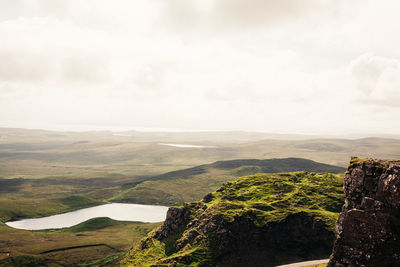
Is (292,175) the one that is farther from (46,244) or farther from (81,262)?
(46,244)

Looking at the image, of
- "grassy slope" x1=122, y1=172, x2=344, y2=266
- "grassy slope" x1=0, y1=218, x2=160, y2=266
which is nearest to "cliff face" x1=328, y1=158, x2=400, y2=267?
"grassy slope" x1=122, y1=172, x2=344, y2=266

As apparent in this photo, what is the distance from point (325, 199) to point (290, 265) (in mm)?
44512

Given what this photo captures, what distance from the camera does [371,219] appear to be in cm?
4584

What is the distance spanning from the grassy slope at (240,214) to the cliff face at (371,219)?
51.6m

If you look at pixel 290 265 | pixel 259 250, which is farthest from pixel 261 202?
pixel 290 265

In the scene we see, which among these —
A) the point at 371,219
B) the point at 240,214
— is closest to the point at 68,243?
the point at 240,214

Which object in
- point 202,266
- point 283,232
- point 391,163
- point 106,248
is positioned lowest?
point 106,248

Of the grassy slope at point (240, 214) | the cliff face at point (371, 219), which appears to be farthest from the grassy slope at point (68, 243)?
the cliff face at point (371, 219)

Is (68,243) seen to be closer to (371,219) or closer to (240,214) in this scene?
(240,214)

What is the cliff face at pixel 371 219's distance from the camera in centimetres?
4400

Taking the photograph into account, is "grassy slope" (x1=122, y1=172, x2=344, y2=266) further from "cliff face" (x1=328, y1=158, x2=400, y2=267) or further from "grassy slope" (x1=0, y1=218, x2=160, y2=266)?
"cliff face" (x1=328, y1=158, x2=400, y2=267)

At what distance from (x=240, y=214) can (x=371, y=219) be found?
202 ft

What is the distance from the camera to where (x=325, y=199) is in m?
121

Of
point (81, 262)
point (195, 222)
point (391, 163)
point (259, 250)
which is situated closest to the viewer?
point (391, 163)
